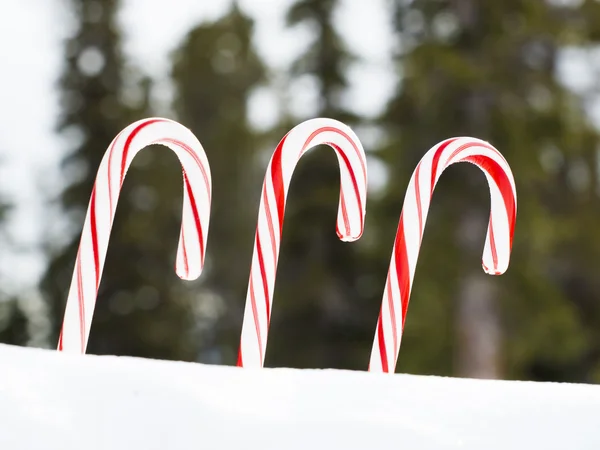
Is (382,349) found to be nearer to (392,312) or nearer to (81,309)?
(392,312)

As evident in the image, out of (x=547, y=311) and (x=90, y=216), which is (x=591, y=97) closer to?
(x=547, y=311)

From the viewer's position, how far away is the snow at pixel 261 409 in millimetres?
1190

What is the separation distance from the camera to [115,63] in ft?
38.4

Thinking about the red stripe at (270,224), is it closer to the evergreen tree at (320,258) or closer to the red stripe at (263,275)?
the red stripe at (263,275)

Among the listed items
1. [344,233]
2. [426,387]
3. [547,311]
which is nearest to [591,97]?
[547,311]

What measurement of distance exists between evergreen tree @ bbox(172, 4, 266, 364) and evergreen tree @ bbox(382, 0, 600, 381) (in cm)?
489

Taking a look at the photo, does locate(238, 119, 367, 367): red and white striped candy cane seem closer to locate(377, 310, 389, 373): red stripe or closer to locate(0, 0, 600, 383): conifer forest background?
locate(377, 310, 389, 373): red stripe

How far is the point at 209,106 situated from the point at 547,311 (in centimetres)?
797

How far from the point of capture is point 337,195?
9.49m

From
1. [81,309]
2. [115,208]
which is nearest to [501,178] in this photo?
[115,208]

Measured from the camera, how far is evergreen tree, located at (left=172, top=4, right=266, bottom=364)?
13.1m

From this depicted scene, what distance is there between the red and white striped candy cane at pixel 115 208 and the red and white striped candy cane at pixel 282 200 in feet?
0.47

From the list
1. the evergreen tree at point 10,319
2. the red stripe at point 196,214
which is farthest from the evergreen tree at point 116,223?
the red stripe at point 196,214

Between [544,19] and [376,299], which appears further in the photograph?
[376,299]
